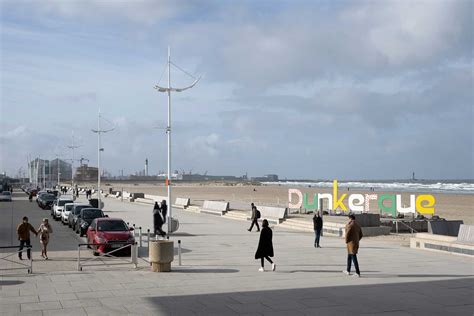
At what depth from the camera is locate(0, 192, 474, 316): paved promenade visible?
10.5 meters

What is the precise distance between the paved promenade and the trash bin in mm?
320

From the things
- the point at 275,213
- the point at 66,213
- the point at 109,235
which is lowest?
the point at 275,213

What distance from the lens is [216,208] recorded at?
4231 centimetres

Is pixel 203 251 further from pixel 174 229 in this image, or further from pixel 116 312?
pixel 116 312

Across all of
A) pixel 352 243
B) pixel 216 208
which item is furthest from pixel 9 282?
pixel 216 208

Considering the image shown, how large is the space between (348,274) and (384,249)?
20.9 feet

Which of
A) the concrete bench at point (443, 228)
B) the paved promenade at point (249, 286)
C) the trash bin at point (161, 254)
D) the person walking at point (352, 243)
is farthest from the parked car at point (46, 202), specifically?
the person walking at point (352, 243)

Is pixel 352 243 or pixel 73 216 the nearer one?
pixel 352 243

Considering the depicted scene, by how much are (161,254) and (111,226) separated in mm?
5849

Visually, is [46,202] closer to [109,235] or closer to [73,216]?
[73,216]

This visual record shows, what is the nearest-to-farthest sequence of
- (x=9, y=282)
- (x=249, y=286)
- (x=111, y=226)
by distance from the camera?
(x=249, y=286)
(x=9, y=282)
(x=111, y=226)

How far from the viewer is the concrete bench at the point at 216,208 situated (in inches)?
1611

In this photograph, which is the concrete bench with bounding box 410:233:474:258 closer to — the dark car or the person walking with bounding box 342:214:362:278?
the person walking with bounding box 342:214:362:278

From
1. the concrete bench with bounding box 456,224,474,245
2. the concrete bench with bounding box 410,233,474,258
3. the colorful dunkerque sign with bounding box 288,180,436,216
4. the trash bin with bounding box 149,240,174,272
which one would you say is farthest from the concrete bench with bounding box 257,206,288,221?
the trash bin with bounding box 149,240,174,272
